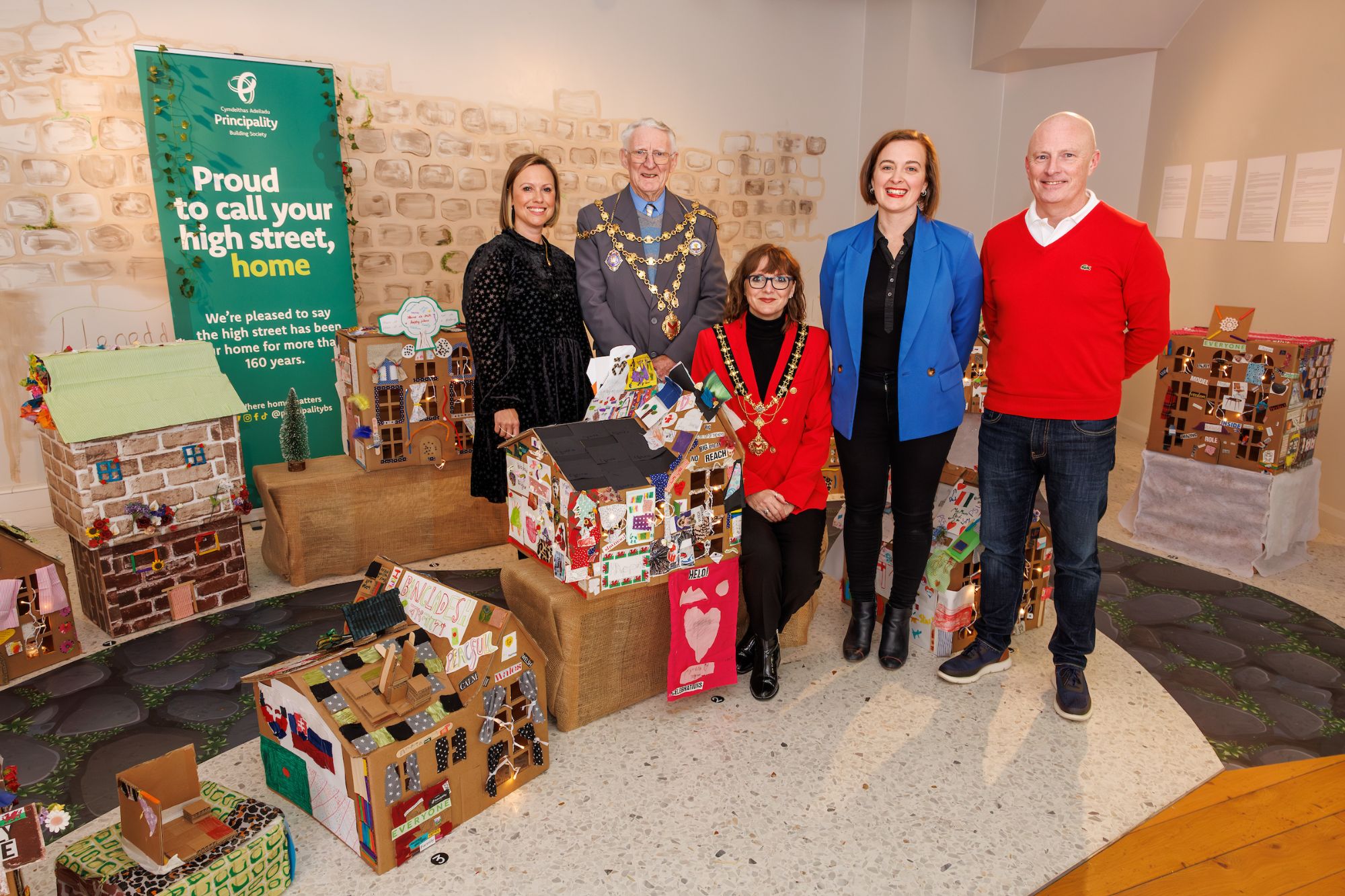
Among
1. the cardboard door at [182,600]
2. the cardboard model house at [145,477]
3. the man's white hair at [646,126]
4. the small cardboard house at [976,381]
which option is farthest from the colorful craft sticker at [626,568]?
the small cardboard house at [976,381]

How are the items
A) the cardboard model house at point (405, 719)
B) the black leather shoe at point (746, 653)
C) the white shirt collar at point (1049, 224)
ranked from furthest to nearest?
the black leather shoe at point (746, 653) → the white shirt collar at point (1049, 224) → the cardboard model house at point (405, 719)

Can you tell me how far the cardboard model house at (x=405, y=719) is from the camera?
1.82 m

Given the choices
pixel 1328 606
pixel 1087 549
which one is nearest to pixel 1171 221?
pixel 1328 606

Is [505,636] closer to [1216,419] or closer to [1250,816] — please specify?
[1250,816]

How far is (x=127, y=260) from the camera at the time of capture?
148 inches

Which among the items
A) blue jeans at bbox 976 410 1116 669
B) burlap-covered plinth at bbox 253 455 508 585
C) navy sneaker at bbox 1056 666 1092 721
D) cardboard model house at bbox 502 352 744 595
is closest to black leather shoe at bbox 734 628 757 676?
cardboard model house at bbox 502 352 744 595

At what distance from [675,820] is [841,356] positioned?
135cm

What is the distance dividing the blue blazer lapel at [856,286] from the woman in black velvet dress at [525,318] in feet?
2.84

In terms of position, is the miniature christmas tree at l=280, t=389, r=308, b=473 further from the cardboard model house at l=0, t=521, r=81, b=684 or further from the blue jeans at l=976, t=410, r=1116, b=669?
the blue jeans at l=976, t=410, r=1116, b=669

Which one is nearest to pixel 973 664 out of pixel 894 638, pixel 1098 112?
pixel 894 638

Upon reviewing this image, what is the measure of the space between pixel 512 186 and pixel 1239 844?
8.79ft

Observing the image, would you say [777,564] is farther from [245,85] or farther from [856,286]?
[245,85]

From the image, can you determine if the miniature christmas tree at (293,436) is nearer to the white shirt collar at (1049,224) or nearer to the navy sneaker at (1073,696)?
the white shirt collar at (1049,224)

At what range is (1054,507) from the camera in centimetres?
241
